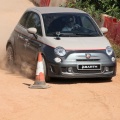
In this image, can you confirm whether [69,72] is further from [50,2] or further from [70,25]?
[50,2]

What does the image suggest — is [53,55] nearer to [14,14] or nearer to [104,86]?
[104,86]

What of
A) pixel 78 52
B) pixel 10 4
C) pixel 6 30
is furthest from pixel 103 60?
pixel 10 4

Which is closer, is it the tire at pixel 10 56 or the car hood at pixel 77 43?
the car hood at pixel 77 43

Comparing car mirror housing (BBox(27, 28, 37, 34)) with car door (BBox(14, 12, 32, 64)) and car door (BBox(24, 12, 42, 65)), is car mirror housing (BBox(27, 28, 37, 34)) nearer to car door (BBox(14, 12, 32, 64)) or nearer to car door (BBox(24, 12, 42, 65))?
car door (BBox(24, 12, 42, 65))

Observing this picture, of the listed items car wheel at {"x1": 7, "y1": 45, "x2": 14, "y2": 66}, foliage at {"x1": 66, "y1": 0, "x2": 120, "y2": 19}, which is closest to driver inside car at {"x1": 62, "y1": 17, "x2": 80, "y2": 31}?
car wheel at {"x1": 7, "y1": 45, "x2": 14, "y2": 66}

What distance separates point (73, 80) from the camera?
12680 mm

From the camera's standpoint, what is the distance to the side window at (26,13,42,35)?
43.1ft

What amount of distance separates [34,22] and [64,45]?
1721 mm

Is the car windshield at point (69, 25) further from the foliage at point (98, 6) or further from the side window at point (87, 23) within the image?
the foliage at point (98, 6)

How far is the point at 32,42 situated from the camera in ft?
42.7

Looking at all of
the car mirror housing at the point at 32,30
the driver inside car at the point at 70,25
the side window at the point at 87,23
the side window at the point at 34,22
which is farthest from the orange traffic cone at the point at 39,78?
the side window at the point at 87,23

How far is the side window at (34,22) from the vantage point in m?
13.1

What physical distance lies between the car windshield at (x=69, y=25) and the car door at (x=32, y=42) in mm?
235

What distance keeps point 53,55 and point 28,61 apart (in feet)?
4.51
